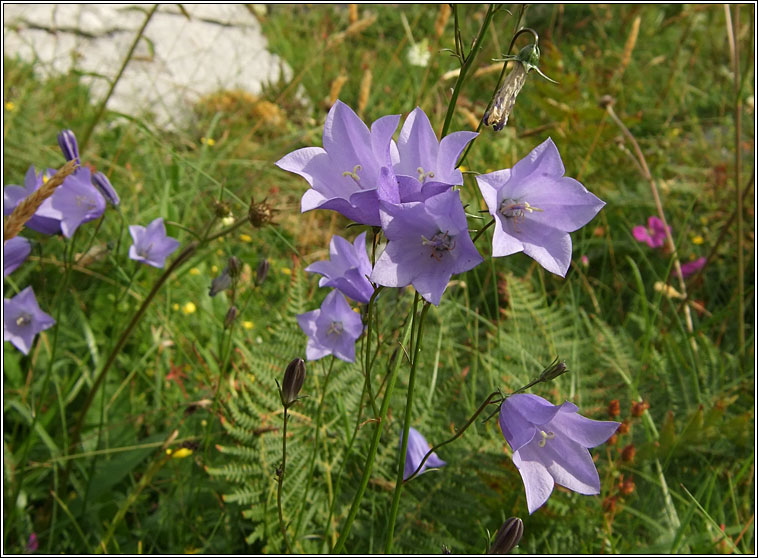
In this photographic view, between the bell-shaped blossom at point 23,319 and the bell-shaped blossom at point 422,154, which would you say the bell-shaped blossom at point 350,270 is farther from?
the bell-shaped blossom at point 23,319

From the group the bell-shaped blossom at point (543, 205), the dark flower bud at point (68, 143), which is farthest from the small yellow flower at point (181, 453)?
the bell-shaped blossom at point (543, 205)

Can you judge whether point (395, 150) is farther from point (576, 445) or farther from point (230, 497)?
point (230, 497)

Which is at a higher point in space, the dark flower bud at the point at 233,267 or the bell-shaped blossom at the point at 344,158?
the dark flower bud at the point at 233,267

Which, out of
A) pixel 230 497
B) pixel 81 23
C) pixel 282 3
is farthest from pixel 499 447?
pixel 282 3

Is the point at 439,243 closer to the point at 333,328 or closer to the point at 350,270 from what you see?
the point at 350,270

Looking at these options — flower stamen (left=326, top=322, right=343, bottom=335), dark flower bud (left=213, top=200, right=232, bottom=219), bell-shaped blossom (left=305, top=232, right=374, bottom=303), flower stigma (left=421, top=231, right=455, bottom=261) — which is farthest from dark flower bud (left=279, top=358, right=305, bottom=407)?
dark flower bud (left=213, top=200, right=232, bottom=219)

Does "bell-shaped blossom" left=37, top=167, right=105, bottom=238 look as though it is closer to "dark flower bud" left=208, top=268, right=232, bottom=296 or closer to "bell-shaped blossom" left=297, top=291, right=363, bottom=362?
"dark flower bud" left=208, top=268, right=232, bottom=296
